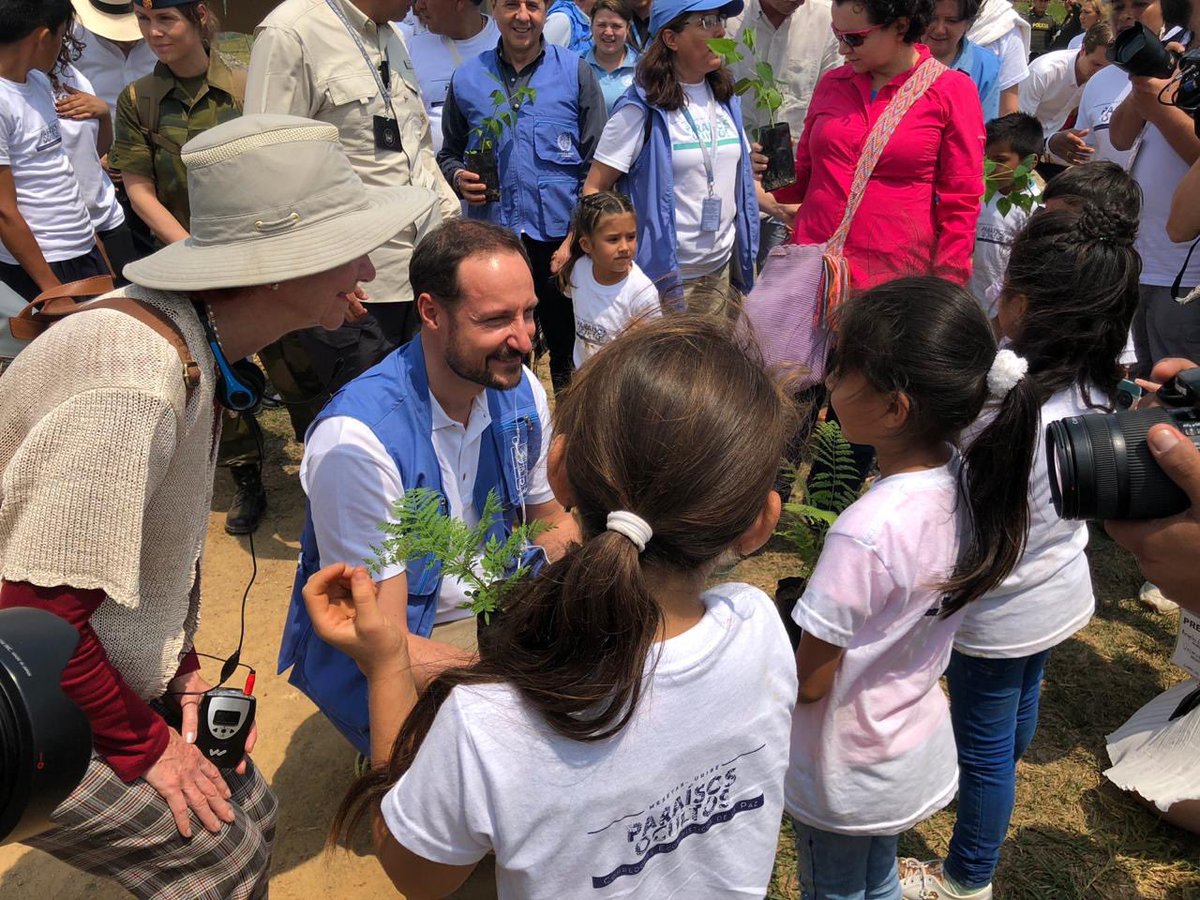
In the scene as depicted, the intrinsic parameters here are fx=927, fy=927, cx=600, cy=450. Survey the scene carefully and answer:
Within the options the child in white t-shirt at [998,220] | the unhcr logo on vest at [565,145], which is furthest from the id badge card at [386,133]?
the child in white t-shirt at [998,220]

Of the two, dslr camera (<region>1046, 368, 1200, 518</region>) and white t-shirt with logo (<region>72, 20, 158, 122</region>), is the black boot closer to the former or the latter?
white t-shirt with logo (<region>72, 20, 158, 122</region>)

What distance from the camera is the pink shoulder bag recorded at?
3432 millimetres

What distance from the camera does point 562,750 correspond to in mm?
1152

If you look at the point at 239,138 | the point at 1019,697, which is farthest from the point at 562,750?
the point at 1019,697

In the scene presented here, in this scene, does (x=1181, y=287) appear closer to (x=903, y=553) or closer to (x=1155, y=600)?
(x=1155, y=600)

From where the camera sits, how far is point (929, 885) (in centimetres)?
247

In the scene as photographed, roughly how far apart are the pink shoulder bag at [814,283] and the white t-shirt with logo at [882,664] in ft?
5.43

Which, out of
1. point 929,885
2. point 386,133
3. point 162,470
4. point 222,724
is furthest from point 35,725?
point 386,133

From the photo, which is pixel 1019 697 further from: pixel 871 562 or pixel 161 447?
pixel 161 447

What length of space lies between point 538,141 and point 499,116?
0.76ft

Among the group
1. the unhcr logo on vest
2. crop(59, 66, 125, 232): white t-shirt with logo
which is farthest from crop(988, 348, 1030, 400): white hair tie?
crop(59, 66, 125, 232): white t-shirt with logo

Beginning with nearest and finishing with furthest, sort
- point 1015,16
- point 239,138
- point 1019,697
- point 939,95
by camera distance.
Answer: point 239,138, point 1019,697, point 939,95, point 1015,16

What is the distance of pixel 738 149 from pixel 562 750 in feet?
11.9

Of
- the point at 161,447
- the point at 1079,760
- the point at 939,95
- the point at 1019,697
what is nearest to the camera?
the point at 161,447
